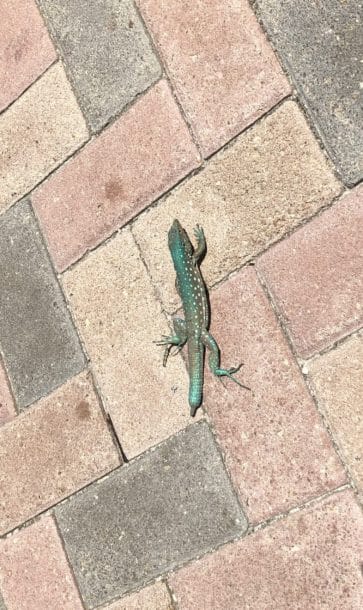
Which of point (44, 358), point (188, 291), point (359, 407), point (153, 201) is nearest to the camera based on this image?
point (359, 407)

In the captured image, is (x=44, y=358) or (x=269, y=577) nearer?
(x=269, y=577)

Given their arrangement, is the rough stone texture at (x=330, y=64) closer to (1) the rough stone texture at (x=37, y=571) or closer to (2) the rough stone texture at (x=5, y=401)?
(2) the rough stone texture at (x=5, y=401)

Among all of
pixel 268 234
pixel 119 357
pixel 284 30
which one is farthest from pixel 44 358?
pixel 284 30

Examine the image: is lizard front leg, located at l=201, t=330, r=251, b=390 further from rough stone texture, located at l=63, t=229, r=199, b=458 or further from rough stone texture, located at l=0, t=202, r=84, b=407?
rough stone texture, located at l=0, t=202, r=84, b=407

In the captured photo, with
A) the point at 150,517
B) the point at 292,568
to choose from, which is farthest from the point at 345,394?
the point at 150,517

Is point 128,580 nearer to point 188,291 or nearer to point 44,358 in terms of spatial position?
point 44,358

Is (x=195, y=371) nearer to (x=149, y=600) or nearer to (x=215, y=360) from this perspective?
(x=215, y=360)

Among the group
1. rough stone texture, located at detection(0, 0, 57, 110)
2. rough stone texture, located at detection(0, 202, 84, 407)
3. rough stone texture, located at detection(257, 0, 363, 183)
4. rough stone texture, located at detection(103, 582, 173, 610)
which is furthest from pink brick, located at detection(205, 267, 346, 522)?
rough stone texture, located at detection(0, 0, 57, 110)
